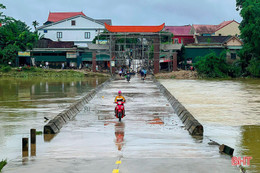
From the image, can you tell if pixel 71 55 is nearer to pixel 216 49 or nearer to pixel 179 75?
pixel 179 75

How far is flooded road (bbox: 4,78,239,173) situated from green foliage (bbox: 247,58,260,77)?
38460mm

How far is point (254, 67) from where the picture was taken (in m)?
56.6

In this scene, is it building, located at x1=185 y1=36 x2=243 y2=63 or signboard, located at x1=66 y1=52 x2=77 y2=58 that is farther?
building, located at x1=185 y1=36 x2=243 y2=63

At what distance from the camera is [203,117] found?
874 inches

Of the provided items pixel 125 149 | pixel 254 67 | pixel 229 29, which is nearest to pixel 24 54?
pixel 254 67

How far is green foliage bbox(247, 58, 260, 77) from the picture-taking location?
56.3 m

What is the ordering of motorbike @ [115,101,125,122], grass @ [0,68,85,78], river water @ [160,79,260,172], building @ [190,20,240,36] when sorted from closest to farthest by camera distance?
river water @ [160,79,260,172] < motorbike @ [115,101,125,122] < grass @ [0,68,85,78] < building @ [190,20,240,36]

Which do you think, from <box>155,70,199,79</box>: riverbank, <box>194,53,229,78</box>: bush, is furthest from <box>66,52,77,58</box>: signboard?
<box>194,53,229,78</box>: bush

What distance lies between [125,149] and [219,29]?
92392 mm

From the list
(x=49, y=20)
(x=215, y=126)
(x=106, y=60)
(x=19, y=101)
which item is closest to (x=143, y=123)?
(x=215, y=126)

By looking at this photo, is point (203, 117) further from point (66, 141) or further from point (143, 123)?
point (66, 141)

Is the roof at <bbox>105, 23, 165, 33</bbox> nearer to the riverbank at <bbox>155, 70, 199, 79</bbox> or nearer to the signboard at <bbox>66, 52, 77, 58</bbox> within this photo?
the riverbank at <bbox>155, 70, 199, 79</bbox>

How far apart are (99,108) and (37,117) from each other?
12.5 feet

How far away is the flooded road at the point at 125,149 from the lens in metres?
10.2
